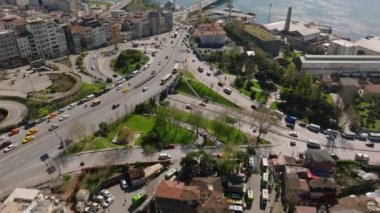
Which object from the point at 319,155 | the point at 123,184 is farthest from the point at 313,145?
the point at 123,184

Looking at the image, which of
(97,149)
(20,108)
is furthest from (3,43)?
(97,149)

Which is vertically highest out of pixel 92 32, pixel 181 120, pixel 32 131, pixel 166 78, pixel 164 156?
pixel 92 32

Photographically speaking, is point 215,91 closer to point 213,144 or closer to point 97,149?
point 213,144

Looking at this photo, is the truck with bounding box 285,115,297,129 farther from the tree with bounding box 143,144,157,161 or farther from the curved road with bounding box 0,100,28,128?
the curved road with bounding box 0,100,28,128

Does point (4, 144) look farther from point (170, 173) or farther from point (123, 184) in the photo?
point (170, 173)

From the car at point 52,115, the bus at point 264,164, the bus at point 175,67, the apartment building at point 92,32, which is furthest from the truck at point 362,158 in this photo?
the apartment building at point 92,32

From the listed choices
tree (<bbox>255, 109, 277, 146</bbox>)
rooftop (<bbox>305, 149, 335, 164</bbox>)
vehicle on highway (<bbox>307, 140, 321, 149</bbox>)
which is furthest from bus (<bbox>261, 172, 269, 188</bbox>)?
vehicle on highway (<bbox>307, 140, 321, 149</bbox>)
